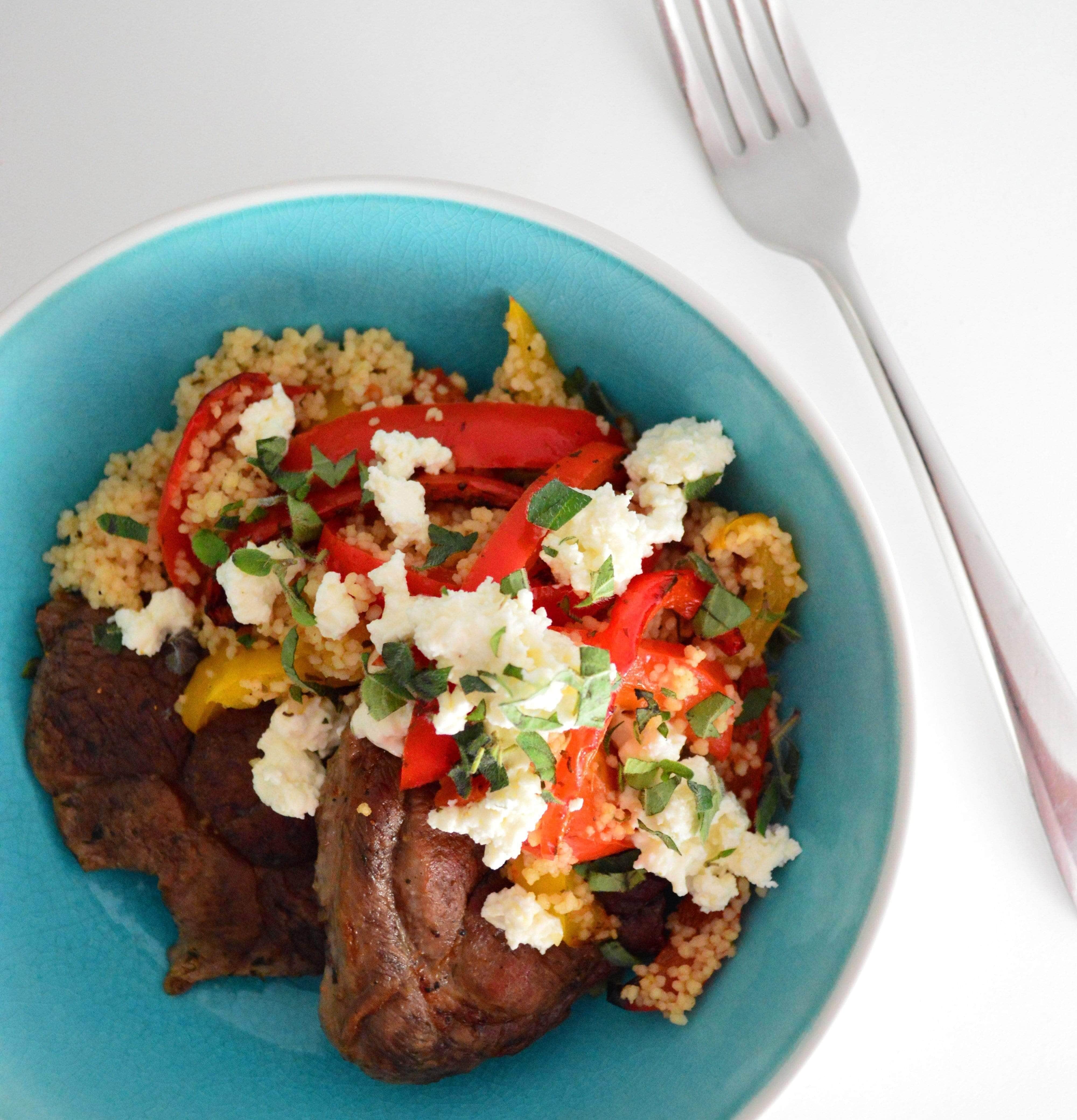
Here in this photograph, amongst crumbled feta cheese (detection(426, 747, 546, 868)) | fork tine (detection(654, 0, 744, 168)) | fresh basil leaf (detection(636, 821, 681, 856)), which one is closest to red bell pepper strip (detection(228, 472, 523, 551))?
crumbled feta cheese (detection(426, 747, 546, 868))

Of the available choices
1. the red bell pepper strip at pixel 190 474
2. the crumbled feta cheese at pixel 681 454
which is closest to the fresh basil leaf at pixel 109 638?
the red bell pepper strip at pixel 190 474

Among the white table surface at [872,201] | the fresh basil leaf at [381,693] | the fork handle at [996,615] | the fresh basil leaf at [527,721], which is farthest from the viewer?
the white table surface at [872,201]

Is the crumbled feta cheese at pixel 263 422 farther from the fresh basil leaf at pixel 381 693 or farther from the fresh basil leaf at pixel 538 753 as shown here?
the fresh basil leaf at pixel 538 753

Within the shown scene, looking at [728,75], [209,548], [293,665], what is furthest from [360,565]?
[728,75]

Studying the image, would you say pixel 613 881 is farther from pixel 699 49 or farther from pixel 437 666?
pixel 699 49

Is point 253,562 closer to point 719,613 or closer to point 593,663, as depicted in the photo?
point 593,663

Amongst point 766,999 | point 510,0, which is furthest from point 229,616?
point 510,0
